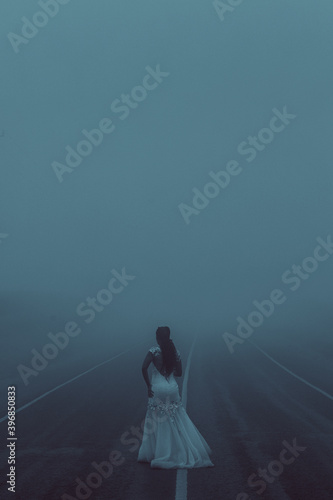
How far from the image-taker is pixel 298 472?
32.0 feet

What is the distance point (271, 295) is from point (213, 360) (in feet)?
439

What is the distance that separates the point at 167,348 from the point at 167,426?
1.12 m

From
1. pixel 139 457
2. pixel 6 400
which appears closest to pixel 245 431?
pixel 139 457

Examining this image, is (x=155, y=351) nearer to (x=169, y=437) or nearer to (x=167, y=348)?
(x=167, y=348)

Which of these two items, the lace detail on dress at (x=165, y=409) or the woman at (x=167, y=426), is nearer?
the woman at (x=167, y=426)

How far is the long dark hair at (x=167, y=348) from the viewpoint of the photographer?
10.5 m

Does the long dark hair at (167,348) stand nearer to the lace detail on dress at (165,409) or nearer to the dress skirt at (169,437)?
the dress skirt at (169,437)

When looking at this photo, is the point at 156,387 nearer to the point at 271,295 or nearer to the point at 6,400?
the point at 6,400

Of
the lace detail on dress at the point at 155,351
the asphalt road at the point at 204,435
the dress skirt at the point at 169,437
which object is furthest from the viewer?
the lace detail on dress at the point at 155,351

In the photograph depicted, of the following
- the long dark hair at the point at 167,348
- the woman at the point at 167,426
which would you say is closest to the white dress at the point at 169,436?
the woman at the point at 167,426

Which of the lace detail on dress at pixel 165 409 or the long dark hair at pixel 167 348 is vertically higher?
the long dark hair at pixel 167 348

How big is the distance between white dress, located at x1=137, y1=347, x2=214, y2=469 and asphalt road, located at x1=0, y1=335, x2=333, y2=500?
22cm

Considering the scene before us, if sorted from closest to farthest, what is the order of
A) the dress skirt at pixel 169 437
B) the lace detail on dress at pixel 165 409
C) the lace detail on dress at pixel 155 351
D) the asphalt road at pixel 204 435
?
1. the asphalt road at pixel 204 435
2. the dress skirt at pixel 169 437
3. the lace detail on dress at pixel 165 409
4. the lace detail on dress at pixel 155 351

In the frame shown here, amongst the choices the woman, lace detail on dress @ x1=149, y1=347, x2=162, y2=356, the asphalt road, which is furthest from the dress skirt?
lace detail on dress @ x1=149, y1=347, x2=162, y2=356
